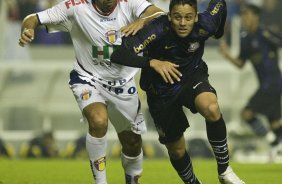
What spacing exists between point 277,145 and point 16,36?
542cm

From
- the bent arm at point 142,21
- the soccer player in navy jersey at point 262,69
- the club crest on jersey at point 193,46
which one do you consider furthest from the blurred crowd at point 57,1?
the club crest on jersey at point 193,46

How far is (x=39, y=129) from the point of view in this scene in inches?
715

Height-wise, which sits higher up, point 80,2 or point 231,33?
point 80,2

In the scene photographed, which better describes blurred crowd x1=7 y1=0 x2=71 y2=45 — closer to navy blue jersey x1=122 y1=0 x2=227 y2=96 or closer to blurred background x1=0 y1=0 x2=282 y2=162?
blurred background x1=0 y1=0 x2=282 y2=162

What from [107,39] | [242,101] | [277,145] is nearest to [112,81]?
[107,39]

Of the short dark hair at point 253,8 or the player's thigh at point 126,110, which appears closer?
the player's thigh at point 126,110

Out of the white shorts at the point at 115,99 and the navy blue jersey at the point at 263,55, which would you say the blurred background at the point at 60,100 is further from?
the white shorts at the point at 115,99

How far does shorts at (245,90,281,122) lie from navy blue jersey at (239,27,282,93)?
0.12 meters

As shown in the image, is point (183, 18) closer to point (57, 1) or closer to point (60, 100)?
point (57, 1)

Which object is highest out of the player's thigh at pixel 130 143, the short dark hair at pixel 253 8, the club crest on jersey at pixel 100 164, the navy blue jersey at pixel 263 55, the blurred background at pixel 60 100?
the club crest on jersey at pixel 100 164

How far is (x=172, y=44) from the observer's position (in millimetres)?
8508

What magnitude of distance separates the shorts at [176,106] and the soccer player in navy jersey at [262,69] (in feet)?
26.8

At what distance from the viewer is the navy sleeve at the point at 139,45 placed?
8.44 metres

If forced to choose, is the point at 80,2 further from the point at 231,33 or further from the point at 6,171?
the point at 231,33
